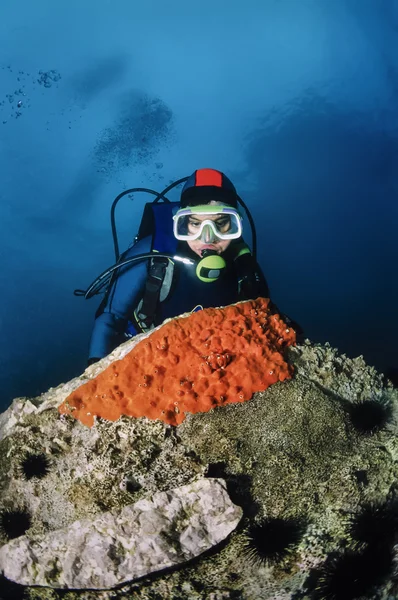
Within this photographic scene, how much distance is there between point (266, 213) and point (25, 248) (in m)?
27.3

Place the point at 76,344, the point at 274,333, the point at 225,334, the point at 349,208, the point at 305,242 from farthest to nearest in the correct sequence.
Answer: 1. the point at 349,208
2. the point at 305,242
3. the point at 76,344
4. the point at 274,333
5. the point at 225,334

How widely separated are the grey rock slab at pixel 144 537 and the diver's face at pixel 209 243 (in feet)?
9.66

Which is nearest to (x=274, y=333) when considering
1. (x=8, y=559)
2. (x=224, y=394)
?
(x=224, y=394)

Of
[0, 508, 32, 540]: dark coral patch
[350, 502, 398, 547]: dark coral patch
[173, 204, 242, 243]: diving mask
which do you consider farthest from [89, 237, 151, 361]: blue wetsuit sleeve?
[350, 502, 398, 547]: dark coral patch

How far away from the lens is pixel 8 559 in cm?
240

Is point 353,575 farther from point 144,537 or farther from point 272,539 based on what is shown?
point 144,537

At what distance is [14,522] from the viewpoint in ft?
8.16

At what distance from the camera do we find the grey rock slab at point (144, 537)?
7.10 feet

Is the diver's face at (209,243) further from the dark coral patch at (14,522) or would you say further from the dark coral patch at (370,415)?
the dark coral patch at (14,522)

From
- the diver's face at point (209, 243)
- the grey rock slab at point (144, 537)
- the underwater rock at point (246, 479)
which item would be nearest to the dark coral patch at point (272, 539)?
the underwater rock at point (246, 479)

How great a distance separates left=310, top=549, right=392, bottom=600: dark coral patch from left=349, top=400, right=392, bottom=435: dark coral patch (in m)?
0.74

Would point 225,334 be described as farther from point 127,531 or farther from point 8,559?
point 8,559

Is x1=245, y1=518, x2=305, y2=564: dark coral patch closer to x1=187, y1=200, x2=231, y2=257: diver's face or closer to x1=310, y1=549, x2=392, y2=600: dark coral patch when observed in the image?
x1=310, y1=549, x2=392, y2=600: dark coral patch

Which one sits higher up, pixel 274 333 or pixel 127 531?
pixel 274 333
